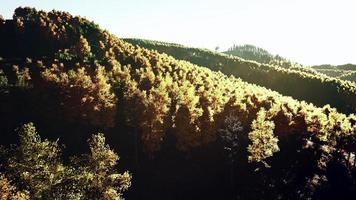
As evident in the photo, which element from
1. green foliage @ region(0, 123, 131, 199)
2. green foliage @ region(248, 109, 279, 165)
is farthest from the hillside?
green foliage @ region(0, 123, 131, 199)

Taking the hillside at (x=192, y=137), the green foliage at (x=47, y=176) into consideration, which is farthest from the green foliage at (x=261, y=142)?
the green foliage at (x=47, y=176)

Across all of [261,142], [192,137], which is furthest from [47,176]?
[261,142]

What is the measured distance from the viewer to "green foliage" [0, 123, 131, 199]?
69188 mm

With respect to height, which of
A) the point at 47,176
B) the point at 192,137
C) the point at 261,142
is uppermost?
the point at 47,176

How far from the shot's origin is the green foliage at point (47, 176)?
69188 mm

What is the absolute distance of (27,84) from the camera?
432ft

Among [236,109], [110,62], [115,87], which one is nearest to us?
[236,109]

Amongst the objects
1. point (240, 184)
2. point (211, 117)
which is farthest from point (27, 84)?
point (240, 184)

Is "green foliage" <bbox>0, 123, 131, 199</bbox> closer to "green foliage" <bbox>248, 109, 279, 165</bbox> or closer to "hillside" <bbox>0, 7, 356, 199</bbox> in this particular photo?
"hillside" <bbox>0, 7, 356, 199</bbox>

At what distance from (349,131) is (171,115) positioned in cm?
5023

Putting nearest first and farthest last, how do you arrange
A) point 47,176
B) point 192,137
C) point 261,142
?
1. point 47,176
2. point 261,142
3. point 192,137

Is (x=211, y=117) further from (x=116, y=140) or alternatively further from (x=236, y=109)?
(x=116, y=140)

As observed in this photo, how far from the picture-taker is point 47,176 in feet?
233

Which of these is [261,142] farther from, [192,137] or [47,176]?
[47,176]
